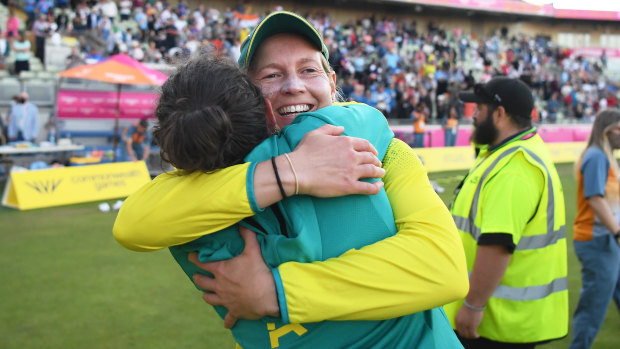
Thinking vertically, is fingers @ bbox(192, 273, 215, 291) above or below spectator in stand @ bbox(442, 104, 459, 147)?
above

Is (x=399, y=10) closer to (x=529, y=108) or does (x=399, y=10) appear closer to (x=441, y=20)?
(x=441, y=20)

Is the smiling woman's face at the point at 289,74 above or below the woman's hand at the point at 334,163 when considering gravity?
above

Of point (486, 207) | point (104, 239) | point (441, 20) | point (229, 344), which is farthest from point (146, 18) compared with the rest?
→ point (441, 20)

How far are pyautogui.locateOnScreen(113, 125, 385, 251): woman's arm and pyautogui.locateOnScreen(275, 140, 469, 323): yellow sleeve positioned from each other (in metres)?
0.16

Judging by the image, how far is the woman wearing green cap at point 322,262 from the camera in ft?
4.07

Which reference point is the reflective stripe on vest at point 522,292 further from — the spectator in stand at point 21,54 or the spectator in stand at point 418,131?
the spectator in stand at point 21,54

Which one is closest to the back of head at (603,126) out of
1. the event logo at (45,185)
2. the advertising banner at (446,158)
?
the event logo at (45,185)

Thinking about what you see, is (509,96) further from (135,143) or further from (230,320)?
(135,143)

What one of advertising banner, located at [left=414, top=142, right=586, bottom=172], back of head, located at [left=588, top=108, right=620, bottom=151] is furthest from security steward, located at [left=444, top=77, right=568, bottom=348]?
advertising banner, located at [left=414, top=142, right=586, bottom=172]

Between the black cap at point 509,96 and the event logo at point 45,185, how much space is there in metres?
9.10

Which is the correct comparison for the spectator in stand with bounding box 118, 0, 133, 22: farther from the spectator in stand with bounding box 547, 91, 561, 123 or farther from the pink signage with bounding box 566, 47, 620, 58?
the pink signage with bounding box 566, 47, 620, 58

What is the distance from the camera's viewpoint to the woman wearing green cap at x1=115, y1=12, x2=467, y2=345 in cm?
124

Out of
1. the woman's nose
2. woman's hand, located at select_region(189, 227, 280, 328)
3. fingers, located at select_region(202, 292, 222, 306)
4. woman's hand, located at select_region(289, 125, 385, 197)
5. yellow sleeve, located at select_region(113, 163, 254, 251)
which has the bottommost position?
fingers, located at select_region(202, 292, 222, 306)

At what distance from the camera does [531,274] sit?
2.64 m
